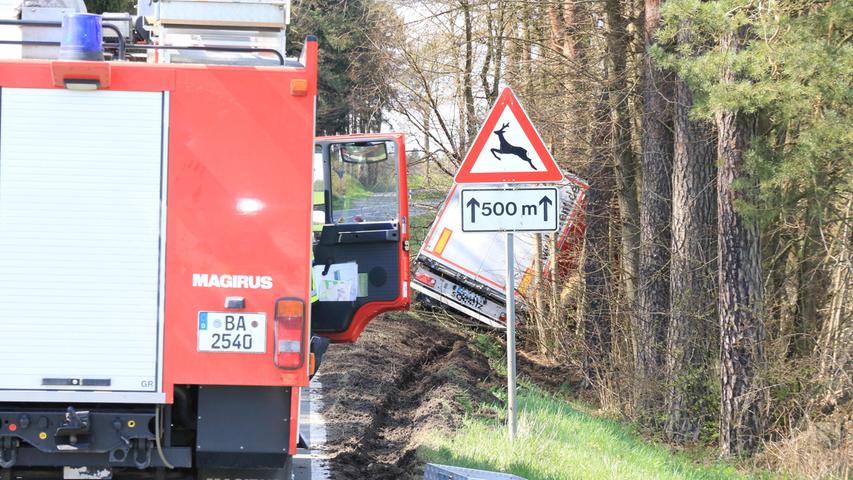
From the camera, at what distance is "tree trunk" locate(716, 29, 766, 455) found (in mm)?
11156

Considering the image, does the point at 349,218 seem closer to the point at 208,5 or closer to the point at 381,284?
the point at 381,284

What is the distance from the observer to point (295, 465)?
28.1 ft

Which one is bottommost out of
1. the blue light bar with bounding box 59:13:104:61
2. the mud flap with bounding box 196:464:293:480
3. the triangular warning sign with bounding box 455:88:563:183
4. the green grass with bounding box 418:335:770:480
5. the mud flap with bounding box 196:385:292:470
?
the green grass with bounding box 418:335:770:480

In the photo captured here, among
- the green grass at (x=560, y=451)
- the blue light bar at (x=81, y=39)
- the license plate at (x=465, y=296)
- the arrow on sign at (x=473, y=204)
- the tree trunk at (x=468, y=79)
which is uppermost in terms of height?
the tree trunk at (x=468, y=79)

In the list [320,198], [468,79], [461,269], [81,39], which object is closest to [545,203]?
[320,198]

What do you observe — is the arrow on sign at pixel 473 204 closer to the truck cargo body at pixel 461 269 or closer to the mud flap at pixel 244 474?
the mud flap at pixel 244 474

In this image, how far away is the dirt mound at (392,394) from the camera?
9.23 m

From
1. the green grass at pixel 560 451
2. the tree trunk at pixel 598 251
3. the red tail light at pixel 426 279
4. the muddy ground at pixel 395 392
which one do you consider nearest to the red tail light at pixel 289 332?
the muddy ground at pixel 395 392

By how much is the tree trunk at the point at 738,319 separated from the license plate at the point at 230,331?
260 inches

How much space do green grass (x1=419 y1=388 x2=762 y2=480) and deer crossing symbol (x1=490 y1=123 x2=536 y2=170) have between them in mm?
2229

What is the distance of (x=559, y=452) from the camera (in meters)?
8.84

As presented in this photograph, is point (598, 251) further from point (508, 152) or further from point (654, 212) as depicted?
point (508, 152)

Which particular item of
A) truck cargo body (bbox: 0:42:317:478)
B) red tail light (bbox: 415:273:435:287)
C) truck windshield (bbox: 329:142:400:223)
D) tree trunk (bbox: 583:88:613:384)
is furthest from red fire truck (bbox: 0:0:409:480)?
red tail light (bbox: 415:273:435:287)

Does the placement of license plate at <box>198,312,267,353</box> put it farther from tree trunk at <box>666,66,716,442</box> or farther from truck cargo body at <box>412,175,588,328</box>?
truck cargo body at <box>412,175,588,328</box>
